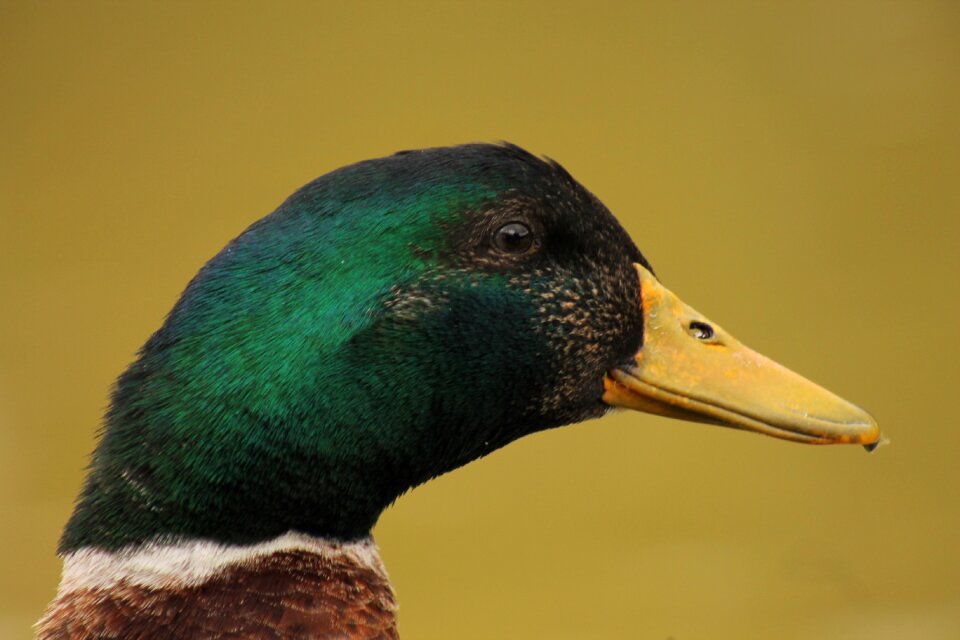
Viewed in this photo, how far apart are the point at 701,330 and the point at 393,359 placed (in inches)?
18.4

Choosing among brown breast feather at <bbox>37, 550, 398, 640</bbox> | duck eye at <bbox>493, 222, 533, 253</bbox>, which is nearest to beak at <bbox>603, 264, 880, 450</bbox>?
duck eye at <bbox>493, 222, 533, 253</bbox>

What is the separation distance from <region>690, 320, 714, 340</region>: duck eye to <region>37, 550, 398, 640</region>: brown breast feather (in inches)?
22.5

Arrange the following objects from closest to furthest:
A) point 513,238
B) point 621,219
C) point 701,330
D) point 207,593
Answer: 1. point 207,593
2. point 513,238
3. point 701,330
4. point 621,219

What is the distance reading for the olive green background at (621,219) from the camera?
4105mm

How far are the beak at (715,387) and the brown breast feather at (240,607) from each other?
1.52 feet

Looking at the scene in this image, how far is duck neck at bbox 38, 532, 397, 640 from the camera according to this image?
1.82 meters

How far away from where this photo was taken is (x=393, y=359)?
6.27 ft

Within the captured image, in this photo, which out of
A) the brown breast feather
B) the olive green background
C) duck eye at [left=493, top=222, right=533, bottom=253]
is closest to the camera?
the brown breast feather

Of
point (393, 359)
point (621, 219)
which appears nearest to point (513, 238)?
point (393, 359)

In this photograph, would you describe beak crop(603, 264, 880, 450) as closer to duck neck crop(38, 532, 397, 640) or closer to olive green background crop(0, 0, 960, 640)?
duck neck crop(38, 532, 397, 640)

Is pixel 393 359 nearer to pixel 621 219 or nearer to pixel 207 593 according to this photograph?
pixel 207 593

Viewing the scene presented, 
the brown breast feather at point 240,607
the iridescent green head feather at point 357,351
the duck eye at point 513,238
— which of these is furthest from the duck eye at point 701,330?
the brown breast feather at point 240,607

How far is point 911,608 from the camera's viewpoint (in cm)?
407

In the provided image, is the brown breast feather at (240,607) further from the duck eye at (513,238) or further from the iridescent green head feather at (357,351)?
the duck eye at (513,238)
